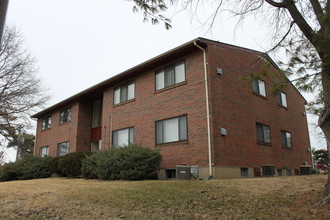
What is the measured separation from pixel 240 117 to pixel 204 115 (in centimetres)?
245

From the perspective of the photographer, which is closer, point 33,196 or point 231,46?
point 33,196

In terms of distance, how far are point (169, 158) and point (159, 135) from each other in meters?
1.44

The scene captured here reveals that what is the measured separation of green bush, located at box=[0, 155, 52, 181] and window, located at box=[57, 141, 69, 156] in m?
2.56

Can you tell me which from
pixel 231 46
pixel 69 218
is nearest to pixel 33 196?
pixel 69 218

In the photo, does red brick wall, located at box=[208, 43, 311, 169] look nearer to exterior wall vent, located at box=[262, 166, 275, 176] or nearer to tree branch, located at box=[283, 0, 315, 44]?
exterior wall vent, located at box=[262, 166, 275, 176]

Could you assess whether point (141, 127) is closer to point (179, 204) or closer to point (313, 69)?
point (179, 204)

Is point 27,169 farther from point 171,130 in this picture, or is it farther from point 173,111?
point 173,111

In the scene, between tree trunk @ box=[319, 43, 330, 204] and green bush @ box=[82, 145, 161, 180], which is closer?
tree trunk @ box=[319, 43, 330, 204]

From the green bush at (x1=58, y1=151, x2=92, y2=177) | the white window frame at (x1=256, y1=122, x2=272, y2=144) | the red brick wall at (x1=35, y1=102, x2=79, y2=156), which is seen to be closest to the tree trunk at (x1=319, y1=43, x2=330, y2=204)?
the white window frame at (x1=256, y1=122, x2=272, y2=144)

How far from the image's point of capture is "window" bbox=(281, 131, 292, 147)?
60.8 ft

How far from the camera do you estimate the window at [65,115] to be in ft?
76.7

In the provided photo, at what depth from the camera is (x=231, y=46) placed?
16.0 metres

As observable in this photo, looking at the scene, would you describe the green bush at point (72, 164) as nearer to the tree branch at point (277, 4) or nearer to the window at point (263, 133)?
the window at point (263, 133)

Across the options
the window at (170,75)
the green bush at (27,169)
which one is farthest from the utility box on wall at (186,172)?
the green bush at (27,169)
